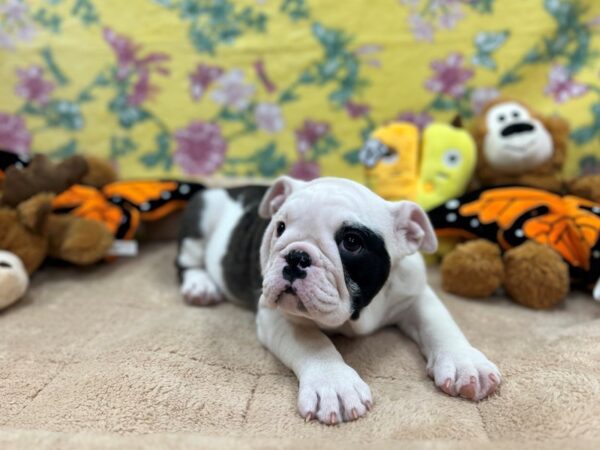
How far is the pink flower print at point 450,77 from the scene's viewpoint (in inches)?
119

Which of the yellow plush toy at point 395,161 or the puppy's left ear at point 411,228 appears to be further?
the yellow plush toy at point 395,161

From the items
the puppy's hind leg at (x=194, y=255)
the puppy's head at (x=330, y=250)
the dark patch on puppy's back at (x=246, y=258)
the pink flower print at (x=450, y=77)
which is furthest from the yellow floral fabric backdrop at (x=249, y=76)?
the puppy's head at (x=330, y=250)

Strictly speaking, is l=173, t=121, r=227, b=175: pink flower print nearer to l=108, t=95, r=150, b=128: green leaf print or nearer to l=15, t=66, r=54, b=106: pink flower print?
l=108, t=95, r=150, b=128: green leaf print

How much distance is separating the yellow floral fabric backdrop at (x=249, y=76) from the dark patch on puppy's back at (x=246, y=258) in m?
0.97

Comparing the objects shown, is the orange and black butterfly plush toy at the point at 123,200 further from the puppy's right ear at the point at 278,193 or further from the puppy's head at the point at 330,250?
the puppy's head at the point at 330,250

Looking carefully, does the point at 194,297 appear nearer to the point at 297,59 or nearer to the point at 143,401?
the point at 143,401

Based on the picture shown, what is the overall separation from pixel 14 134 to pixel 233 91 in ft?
4.47

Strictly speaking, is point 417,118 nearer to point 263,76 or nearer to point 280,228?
point 263,76

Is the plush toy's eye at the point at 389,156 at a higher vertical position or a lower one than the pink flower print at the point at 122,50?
lower

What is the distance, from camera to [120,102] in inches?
128

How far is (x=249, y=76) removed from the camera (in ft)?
10.5

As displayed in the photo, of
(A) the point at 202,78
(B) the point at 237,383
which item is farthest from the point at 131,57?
(B) the point at 237,383

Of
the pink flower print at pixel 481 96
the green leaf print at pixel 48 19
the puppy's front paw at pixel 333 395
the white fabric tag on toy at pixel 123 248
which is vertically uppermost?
the green leaf print at pixel 48 19

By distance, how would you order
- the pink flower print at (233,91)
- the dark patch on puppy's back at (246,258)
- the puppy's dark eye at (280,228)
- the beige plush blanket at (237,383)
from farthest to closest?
the pink flower print at (233,91), the dark patch on puppy's back at (246,258), the puppy's dark eye at (280,228), the beige plush blanket at (237,383)
